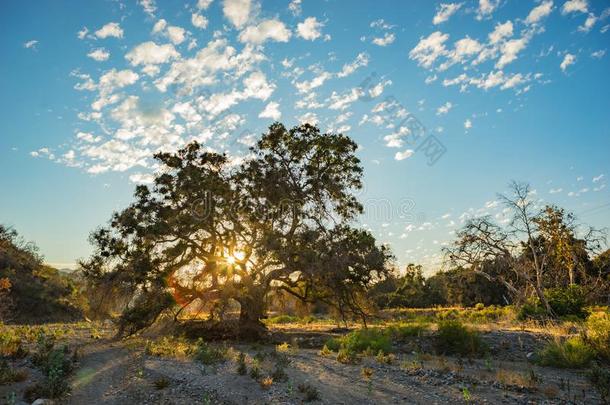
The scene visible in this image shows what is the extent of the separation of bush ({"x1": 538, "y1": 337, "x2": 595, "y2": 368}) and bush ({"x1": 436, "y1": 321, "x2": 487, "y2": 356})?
7.78 ft

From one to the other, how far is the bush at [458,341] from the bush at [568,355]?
2371mm

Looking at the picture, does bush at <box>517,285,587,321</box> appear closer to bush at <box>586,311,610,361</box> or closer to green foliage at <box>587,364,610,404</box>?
bush at <box>586,311,610,361</box>

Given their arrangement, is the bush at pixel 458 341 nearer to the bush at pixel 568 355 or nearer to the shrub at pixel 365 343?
the shrub at pixel 365 343

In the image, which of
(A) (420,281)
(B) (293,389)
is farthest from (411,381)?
(A) (420,281)

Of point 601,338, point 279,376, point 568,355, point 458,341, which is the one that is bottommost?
point 568,355

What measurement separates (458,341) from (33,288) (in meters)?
40.5

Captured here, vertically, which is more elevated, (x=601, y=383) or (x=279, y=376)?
(x=279, y=376)

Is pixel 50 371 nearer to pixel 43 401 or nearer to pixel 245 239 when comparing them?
Result: pixel 43 401

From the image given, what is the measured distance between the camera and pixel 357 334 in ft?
59.5

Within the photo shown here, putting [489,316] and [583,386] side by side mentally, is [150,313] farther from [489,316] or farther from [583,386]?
[489,316]

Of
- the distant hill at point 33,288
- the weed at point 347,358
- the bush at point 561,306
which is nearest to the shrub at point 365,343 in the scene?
the weed at point 347,358

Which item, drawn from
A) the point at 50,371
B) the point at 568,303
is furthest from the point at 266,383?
the point at 568,303

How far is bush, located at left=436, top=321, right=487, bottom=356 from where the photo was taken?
15.8 metres

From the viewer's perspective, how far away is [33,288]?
132 ft
